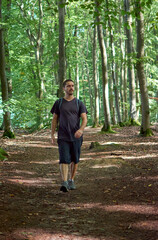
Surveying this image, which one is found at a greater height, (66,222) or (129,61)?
(129,61)

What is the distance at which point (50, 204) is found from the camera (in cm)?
505

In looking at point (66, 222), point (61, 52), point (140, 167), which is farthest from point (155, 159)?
point (61, 52)

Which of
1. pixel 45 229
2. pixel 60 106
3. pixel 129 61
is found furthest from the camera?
pixel 129 61

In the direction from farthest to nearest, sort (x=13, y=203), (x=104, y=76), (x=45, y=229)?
(x=104, y=76) → (x=13, y=203) → (x=45, y=229)

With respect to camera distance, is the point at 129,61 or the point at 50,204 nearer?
the point at 50,204

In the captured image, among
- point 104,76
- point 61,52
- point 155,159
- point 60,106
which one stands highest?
point 61,52

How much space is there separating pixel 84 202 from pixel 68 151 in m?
1.14

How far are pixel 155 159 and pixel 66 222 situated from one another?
19.7ft

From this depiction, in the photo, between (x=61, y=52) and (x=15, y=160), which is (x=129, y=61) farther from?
(x=15, y=160)

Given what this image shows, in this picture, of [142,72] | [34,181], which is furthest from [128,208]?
[142,72]

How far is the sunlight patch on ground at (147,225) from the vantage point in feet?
12.4

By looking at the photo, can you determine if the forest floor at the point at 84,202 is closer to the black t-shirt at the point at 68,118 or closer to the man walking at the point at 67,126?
the man walking at the point at 67,126

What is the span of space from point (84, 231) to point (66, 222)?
442 millimetres

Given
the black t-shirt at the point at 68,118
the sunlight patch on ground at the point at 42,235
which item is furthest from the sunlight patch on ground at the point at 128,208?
the black t-shirt at the point at 68,118
